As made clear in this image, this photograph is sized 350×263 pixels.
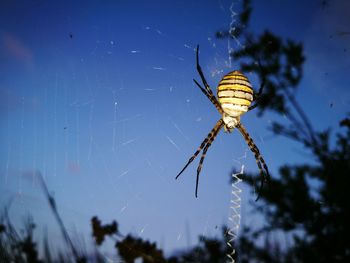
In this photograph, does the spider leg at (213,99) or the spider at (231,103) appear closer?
the spider at (231,103)

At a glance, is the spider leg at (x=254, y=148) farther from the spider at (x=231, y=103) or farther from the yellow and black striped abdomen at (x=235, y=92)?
the yellow and black striped abdomen at (x=235, y=92)

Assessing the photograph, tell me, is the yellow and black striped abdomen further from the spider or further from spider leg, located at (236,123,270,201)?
spider leg, located at (236,123,270,201)

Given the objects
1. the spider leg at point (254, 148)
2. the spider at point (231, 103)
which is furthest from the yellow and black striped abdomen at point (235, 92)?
the spider leg at point (254, 148)

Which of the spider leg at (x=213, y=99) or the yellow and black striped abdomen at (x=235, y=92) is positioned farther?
the spider leg at (x=213, y=99)

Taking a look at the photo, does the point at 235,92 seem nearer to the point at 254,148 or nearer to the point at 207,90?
the point at 207,90

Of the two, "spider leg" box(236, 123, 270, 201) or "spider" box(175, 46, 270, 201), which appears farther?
"spider leg" box(236, 123, 270, 201)

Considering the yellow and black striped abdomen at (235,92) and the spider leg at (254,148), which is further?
the spider leg at (254,148)

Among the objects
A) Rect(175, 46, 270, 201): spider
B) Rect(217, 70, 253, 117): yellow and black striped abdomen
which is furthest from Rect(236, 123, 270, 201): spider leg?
Rect(217, 70, 253, 117): yellow and black striped abdomen
